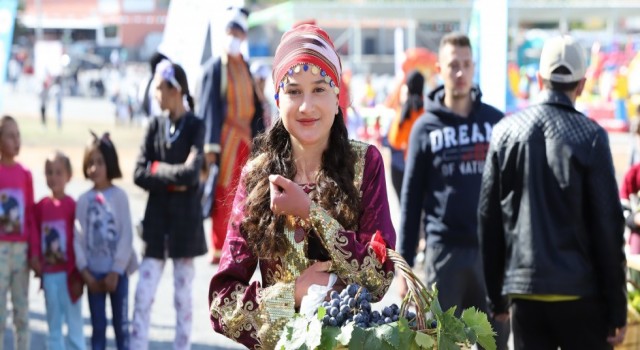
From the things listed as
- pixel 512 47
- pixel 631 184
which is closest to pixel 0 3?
pixel 631 184

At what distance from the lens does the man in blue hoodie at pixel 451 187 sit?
5.97 metres

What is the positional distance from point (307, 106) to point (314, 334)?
69 cm

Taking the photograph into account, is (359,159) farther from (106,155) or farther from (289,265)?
(106,155)

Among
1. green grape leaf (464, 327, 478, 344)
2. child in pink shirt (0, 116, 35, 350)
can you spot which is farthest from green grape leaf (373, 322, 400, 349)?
child in pink shirt (0, 116, 35, 350)

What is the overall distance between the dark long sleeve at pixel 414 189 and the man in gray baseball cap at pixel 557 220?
3.44ft

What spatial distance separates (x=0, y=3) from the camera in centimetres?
838

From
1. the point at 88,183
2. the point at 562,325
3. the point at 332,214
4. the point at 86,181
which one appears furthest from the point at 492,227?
the point at 88,183

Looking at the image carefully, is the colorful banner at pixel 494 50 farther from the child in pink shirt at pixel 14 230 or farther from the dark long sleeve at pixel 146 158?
the child in pink shirt at pixel 14 230

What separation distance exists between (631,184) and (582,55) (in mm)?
3013

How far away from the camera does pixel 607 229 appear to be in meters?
4.68

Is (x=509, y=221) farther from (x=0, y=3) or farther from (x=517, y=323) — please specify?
(x=0, y=3)

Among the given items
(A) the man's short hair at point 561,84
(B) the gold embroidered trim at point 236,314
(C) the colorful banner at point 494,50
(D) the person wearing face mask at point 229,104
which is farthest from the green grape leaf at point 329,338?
(D) the person wearing face mask at point 229,104

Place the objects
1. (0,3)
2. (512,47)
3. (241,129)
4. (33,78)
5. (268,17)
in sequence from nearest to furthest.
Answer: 1. (0,3)
2. (241,129)
3. (268,17)
4. (512,47)
5. (33,78)

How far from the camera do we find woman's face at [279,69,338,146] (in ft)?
11.1
